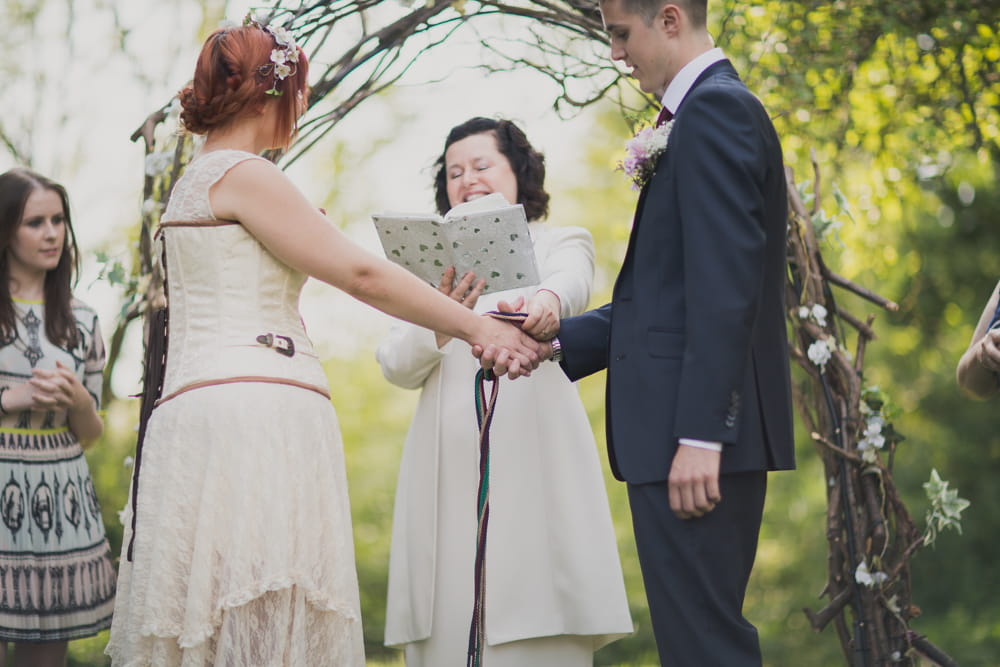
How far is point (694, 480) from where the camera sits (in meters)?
2.27

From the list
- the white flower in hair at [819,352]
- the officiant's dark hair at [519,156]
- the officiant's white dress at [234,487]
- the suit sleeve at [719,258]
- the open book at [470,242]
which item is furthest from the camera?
the white flower in hair at [819,352]

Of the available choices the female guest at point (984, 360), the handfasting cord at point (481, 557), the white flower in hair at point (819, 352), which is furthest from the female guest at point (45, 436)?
the female guest at point (984, 360)

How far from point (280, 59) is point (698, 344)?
1.27 m

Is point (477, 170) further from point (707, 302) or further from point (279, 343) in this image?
point (707, 302)

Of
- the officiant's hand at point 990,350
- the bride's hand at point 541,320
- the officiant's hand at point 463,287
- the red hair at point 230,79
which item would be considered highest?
the red hair at point 230,79

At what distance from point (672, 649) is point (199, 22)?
30.6ft

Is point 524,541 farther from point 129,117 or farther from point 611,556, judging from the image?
point 129,117

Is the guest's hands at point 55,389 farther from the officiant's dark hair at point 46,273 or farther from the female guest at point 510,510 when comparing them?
the female guest at point 510,510

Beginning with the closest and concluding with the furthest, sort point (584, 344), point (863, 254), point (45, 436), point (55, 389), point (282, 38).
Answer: point (282, 38) < point (584, 344) < point (55, 389) < point (45, 436) < point (863, 254)

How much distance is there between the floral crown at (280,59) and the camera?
8.75 feet

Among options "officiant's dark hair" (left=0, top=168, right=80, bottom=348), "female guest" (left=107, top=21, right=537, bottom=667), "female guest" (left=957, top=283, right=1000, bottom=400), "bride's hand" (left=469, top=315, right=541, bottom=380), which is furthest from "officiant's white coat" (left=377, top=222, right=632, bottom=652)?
"officiant's dark hair" (left=0, top=168, right=80, bottom=348)

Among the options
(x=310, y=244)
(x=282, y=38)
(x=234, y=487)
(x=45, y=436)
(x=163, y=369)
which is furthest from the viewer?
(x=45, y=436)

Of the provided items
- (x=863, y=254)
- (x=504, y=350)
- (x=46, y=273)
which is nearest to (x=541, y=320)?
(x=504, y=350)

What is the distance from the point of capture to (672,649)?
2.35m
